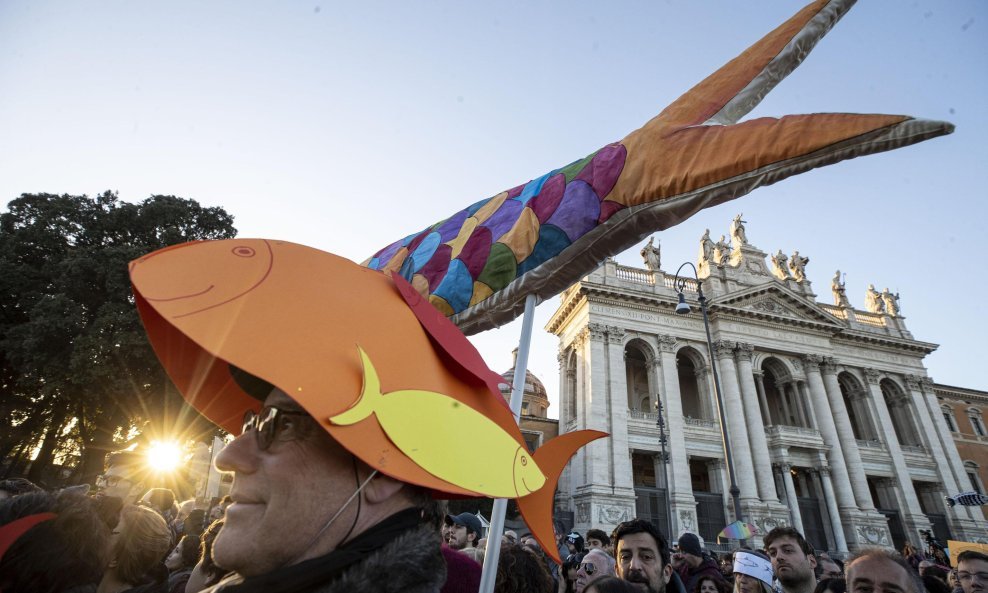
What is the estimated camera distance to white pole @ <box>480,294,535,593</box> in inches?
73.2

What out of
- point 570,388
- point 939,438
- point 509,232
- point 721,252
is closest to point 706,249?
point 721,252

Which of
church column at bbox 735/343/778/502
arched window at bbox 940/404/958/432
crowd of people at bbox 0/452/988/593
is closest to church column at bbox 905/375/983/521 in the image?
arched window at bbox 940/404/958/432

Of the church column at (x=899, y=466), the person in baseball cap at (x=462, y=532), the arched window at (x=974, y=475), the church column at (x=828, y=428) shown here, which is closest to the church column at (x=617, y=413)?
the church column at (x=828, y=428)

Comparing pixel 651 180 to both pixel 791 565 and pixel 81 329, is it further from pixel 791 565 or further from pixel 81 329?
pixel 81 329

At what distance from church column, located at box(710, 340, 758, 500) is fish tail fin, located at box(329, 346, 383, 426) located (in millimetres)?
26608

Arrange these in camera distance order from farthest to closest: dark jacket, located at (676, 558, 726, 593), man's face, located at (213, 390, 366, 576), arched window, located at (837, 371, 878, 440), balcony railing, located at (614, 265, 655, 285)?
arched window, located at (837, 371, 878, 440) < balcony railing, located at (614, 265, 655, 285) < dark jacket, located at (676, 558, 726, 593) < man's face, located at (213, 390, 366, 576)

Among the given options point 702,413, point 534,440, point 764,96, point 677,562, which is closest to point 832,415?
point 702,413

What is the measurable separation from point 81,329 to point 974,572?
1954 centimetres

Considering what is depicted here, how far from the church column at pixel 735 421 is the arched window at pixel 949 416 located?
2354cm

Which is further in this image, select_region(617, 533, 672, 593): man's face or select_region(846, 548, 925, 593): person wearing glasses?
select_region(617, 533, 672, 593): man's face

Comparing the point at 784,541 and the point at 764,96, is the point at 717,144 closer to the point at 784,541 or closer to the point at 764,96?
the point at 764,96

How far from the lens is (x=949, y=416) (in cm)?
3712

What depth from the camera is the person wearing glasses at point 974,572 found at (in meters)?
4.57

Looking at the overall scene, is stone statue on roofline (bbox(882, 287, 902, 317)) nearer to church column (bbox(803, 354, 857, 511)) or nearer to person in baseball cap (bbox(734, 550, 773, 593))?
church column (bbox(803, 354, 857, 511))
